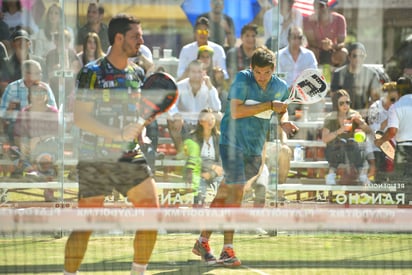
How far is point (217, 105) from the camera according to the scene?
8.55m

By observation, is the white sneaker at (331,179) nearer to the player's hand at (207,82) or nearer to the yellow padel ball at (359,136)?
the yellow padel ball at (359,136)

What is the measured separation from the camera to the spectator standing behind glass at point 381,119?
894cm

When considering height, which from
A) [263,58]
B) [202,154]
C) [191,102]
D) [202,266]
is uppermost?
[263,58]

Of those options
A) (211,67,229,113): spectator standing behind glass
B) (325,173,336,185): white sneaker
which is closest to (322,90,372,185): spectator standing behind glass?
(325,173,336,185): white sneaker

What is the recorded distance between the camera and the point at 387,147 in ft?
29.5

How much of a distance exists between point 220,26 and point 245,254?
2.06 m

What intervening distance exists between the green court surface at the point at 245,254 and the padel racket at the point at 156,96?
1236 millimetres

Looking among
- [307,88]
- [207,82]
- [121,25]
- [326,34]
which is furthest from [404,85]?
[121,25]

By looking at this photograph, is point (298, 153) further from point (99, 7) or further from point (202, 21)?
point (99, 7)

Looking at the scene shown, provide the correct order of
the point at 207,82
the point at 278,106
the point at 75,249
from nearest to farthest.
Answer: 1. the point at 75,249
2. the point at 278,106
3. the point at 207,82

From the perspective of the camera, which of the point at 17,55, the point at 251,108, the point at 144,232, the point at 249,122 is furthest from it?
the point at 17,55

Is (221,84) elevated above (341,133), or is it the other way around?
(221,84)

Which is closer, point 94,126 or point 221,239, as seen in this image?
point 94,126

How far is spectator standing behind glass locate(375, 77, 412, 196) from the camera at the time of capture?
29.4ft
